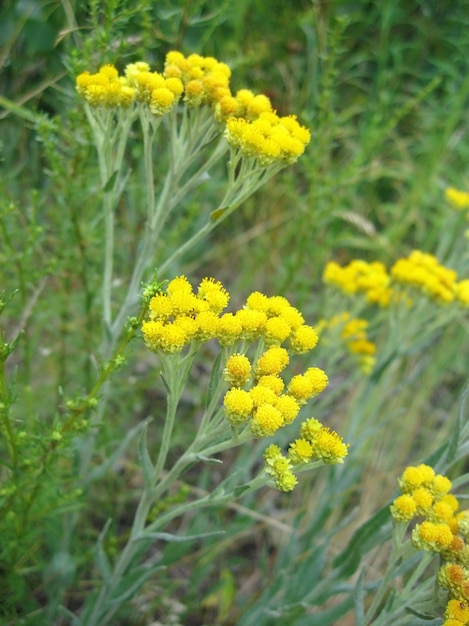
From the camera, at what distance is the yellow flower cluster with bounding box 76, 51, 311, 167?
4.81 ft

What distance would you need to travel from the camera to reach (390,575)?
4.81 feet

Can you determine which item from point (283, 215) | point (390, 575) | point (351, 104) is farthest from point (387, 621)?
point (351, 104)

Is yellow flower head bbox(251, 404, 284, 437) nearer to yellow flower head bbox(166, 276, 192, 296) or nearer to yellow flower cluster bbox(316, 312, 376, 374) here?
yellow flower head bbox(166, 276, 192, 296)

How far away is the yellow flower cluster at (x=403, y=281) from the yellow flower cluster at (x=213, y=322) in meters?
0.95

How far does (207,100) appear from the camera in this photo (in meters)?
1.55

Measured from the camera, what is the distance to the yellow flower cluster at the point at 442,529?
49.8 inches

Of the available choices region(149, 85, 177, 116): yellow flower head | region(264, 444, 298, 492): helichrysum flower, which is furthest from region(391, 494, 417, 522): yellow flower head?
region(149, 85, 177, 116): yellow flower head

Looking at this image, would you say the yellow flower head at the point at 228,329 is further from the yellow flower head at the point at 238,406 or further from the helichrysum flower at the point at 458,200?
the helichrysum flower at the point at 458,200

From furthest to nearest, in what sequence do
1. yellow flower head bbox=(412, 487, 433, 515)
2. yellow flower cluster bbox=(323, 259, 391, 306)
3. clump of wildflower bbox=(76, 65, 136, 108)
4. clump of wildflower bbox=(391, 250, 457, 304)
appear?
yellow flower cluster bbox=(323, 259, 391, 306)
clump of wildflower bbox=(391, 250, 457, 304)
clump of wildflower bbox=(76, 65, 136, 108)
yellow flower head bbox=(412, 487, 433, 515)

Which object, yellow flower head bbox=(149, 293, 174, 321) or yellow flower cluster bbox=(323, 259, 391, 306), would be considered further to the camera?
yellow flower cluster bbox=(323, 259, 391, 306)

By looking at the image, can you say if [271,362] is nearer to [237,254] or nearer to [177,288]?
[177,288]

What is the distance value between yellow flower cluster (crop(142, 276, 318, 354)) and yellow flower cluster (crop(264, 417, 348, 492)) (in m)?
0.16

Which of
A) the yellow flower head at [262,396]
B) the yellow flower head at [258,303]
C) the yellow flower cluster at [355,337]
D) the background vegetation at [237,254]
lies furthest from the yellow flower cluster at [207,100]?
the yellow flower cluster at [355,337]

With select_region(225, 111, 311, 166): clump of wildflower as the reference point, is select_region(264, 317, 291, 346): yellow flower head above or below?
below
